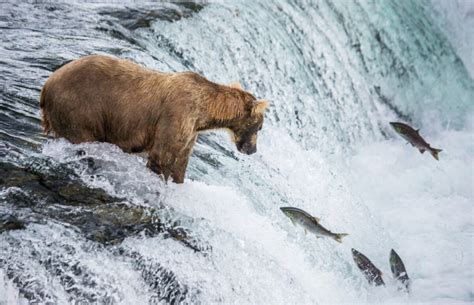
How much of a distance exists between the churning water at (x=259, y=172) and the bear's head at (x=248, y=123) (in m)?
0.39

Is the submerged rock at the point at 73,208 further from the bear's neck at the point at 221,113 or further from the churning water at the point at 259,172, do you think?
the bear's neck at the point at 221,113

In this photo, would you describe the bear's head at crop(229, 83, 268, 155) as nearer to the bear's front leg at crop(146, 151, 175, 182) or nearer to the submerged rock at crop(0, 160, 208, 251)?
the bear's front leg at crop(146, 151, 175, 182)

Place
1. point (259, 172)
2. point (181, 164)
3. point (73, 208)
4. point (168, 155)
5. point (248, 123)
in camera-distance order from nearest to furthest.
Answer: point (73, 208) < point (168, 155) < point (181, 164) < point (248, 123) < point (259, 172)

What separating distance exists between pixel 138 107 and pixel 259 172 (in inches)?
79.6

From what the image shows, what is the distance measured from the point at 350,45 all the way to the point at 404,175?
2386mm

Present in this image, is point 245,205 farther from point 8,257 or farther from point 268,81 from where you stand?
Answer: point 268,81

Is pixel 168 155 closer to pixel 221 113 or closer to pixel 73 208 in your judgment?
pixel 221 113

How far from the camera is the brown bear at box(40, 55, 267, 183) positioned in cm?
413

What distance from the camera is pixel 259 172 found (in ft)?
20.0

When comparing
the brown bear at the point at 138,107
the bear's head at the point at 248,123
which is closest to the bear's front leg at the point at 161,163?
the brown bear at the point at 138,107

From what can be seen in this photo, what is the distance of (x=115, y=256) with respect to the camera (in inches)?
147

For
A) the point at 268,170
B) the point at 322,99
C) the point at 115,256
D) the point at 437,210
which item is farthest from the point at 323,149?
the point at 115,256

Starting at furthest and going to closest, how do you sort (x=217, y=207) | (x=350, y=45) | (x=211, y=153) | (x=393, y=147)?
(x=350, y=45) < (x=393, y=147) < (x=211, y=153) < (x=217, y=207)

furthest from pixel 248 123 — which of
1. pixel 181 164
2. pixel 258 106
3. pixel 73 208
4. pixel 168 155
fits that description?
pixel 73 208
